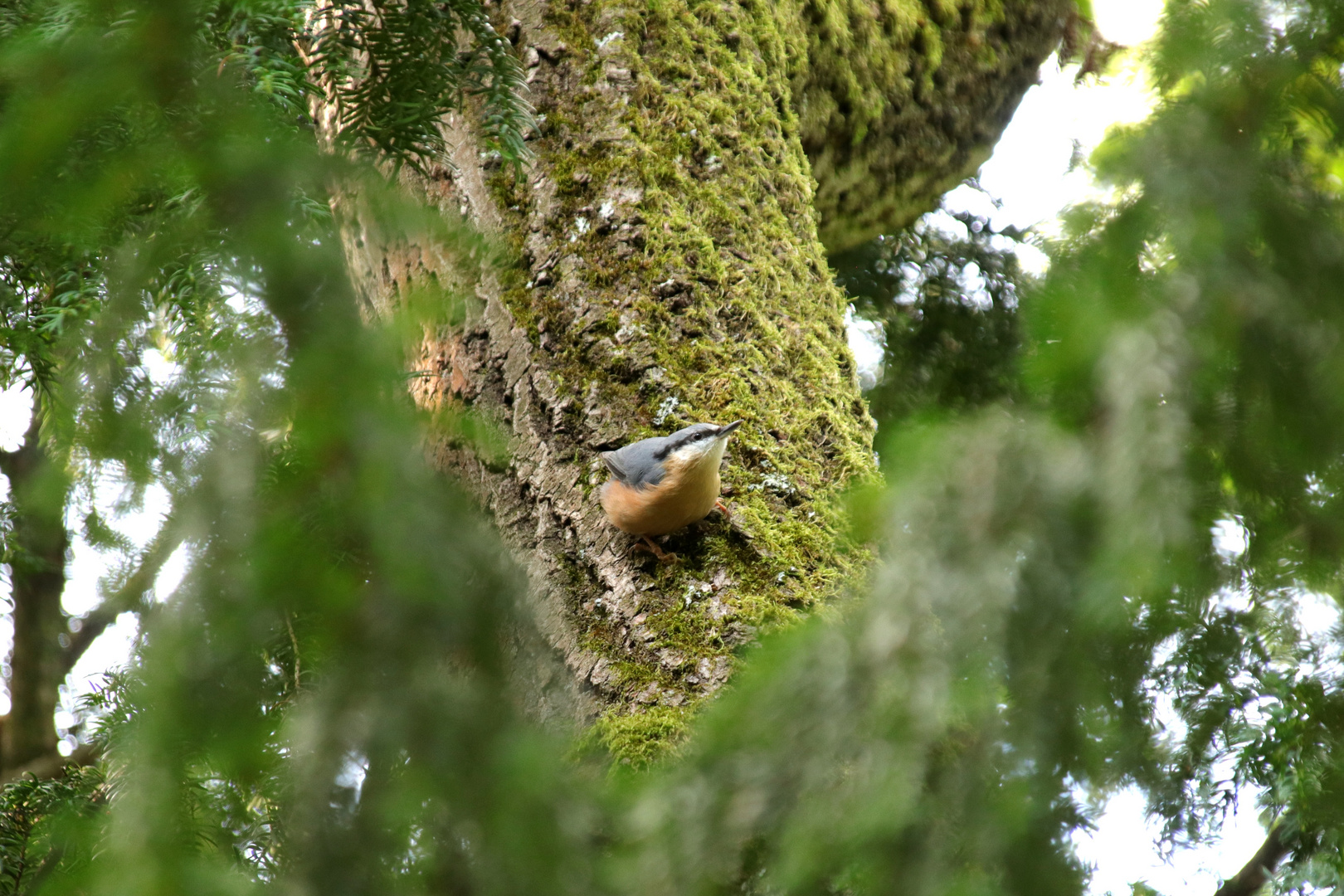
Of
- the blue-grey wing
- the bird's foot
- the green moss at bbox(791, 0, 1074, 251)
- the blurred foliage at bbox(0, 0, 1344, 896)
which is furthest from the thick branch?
the green moss at bbox(791, 0, 1074, 251)

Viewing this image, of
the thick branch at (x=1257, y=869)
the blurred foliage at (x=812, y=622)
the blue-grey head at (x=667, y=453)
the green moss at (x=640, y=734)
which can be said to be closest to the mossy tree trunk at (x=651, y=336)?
the green moss at (x=640, y=734)

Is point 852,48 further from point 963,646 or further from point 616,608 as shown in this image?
point 963,646

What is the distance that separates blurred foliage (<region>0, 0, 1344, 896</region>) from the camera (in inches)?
35.7

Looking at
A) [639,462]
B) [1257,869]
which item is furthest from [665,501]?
[1257,869]

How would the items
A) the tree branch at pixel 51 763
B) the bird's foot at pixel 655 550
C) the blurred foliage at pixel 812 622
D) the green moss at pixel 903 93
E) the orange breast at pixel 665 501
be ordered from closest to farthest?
1. the blurred foliage at pixel 812 622
2. the orange breast at pixel 665 501
3. the bird's foot at pixel 655 550
4. the tree branch at pixel 51 763
5. the green moss at pixel 903 93

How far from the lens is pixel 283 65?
66.6 inches

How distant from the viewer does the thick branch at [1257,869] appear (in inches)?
82.2

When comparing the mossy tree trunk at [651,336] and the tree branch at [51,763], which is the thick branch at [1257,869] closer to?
the mossy tree trunk at [651,336]

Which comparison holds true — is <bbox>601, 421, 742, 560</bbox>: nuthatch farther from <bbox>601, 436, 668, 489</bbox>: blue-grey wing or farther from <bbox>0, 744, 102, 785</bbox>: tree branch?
<bbox>0, 744, 102, 785</bbox>: tree branch

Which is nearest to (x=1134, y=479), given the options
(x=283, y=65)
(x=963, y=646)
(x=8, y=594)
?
(x=963, y=646)

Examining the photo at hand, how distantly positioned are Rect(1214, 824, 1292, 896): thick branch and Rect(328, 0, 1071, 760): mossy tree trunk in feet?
3.82

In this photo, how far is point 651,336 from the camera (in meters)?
2.38

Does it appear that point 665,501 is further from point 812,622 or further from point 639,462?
point 812,622

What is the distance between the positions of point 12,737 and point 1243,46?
220 inches
